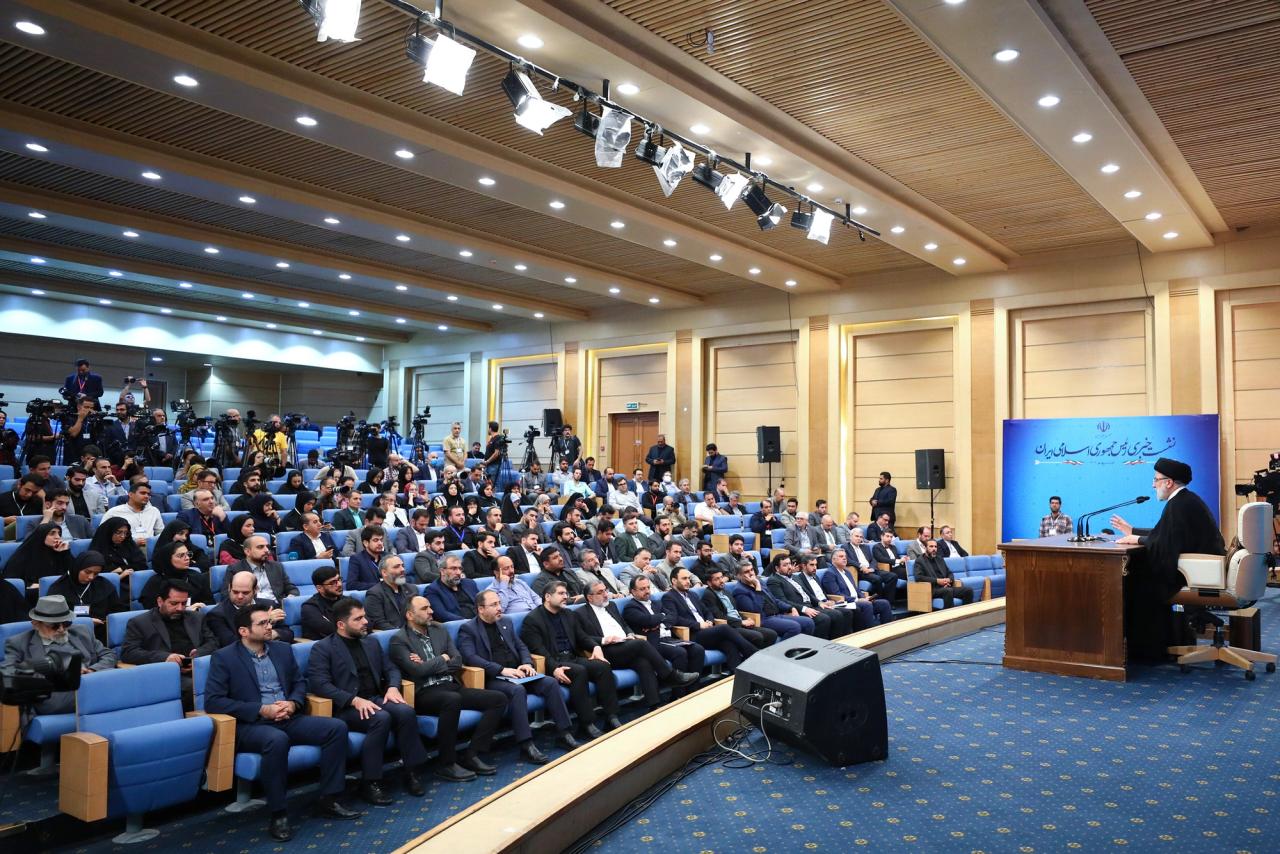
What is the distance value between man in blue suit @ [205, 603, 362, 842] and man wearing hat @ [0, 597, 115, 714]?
58cm

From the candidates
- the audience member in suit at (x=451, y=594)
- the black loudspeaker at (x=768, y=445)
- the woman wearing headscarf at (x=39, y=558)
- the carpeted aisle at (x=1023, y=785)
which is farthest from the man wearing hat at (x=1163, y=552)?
the black loudspeaker at (x=768, y=445)

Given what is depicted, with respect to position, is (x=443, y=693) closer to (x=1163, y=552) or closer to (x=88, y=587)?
(x=88, y=587)

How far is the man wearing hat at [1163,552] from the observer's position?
188 inches

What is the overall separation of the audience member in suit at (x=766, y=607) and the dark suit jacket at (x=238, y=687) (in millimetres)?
3651

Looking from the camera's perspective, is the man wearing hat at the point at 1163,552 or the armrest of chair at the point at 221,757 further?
the man wearing hat at the point at 1163,552

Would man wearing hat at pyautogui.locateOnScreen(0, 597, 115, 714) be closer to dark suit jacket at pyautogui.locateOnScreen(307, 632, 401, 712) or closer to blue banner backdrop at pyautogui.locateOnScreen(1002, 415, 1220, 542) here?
dark suit jacket at pyautogui.locateOnScreen(307, 632, 401, 712)

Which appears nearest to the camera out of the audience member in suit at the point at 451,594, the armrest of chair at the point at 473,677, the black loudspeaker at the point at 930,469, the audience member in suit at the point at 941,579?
the armrest of chair at the point at 473,677

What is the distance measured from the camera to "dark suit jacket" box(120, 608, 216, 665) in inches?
175

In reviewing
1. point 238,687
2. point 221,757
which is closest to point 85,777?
point 221,757

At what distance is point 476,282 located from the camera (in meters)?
13.7

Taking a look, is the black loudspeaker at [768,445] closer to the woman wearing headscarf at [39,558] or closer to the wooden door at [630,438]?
the wooden door at [630,438]

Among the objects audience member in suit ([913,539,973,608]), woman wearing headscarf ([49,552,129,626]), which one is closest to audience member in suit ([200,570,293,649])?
woman wearing headscarf ([49,552,129,626])

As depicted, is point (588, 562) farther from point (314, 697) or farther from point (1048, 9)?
point (1048, 9)

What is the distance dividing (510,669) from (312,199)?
6.02 m
